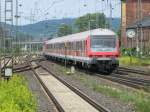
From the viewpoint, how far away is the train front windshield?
39872 mm

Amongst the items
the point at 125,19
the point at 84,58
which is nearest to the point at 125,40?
the point at 125,19

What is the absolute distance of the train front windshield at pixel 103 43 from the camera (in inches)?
1570

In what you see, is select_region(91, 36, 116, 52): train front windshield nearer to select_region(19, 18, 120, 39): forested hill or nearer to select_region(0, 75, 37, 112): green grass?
select_region(0, 75, 37, 112): green grass

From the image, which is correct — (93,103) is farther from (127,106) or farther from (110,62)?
(110,62)

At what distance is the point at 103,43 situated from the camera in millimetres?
40219

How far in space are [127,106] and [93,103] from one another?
1257 millimetres

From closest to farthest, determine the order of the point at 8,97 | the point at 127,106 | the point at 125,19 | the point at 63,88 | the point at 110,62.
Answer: the point at 8,97
the point at 127,106
the point at 63,88
the point at 110,62
the point at 125,19

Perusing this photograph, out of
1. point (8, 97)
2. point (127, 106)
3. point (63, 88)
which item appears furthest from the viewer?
point (63, 88)

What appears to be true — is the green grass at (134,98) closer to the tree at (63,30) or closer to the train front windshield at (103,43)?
the train front windshield at (103,43)

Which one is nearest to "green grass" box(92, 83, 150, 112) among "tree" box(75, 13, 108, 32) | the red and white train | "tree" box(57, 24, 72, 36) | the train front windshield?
the red and white train

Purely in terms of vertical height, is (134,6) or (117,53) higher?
(134,6)

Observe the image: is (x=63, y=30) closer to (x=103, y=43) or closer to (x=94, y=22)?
(x=94, y=22)

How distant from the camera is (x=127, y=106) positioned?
65.1 feet

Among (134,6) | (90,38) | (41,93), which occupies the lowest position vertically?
(41,93)
